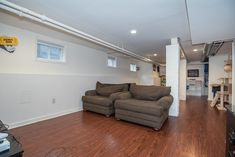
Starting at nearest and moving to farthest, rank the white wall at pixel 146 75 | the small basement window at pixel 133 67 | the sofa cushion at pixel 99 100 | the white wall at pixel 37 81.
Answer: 1. the white wall at pixel 37 81
2. the sofa cushion at pixel 99 100
3. the small basement window at pixel 133 67
4. the white wall at pixel 146 75

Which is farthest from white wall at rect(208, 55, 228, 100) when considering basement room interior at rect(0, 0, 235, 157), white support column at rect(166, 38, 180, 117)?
white support column at rect(166, 38, 180, 117)

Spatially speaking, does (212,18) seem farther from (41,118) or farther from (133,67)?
(133,67)

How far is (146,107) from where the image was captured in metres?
2.92

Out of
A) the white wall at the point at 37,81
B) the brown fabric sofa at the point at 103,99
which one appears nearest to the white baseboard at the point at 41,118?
the white wall at the point at 37,81

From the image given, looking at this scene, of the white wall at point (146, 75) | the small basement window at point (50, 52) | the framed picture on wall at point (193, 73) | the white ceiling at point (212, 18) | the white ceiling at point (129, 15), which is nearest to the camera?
the white ceiling at point (212, 18)

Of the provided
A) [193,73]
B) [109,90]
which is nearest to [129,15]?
[109,90]

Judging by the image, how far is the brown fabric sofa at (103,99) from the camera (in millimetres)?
3762

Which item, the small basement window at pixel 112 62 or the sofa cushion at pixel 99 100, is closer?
the sofa cushion at pixel 99 100

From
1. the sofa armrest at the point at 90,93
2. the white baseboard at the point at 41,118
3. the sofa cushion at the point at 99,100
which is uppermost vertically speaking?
the sofa armrest at the point at 90,93

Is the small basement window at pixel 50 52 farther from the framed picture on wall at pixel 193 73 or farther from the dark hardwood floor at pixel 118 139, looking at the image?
the framed picture on wall at pixel 193 73

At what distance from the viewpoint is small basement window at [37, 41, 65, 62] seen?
139 inches

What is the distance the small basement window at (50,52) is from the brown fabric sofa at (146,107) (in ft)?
7.03

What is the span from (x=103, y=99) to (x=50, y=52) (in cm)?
202

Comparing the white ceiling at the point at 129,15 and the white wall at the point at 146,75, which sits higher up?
the white ceiling at the point at 129,15
